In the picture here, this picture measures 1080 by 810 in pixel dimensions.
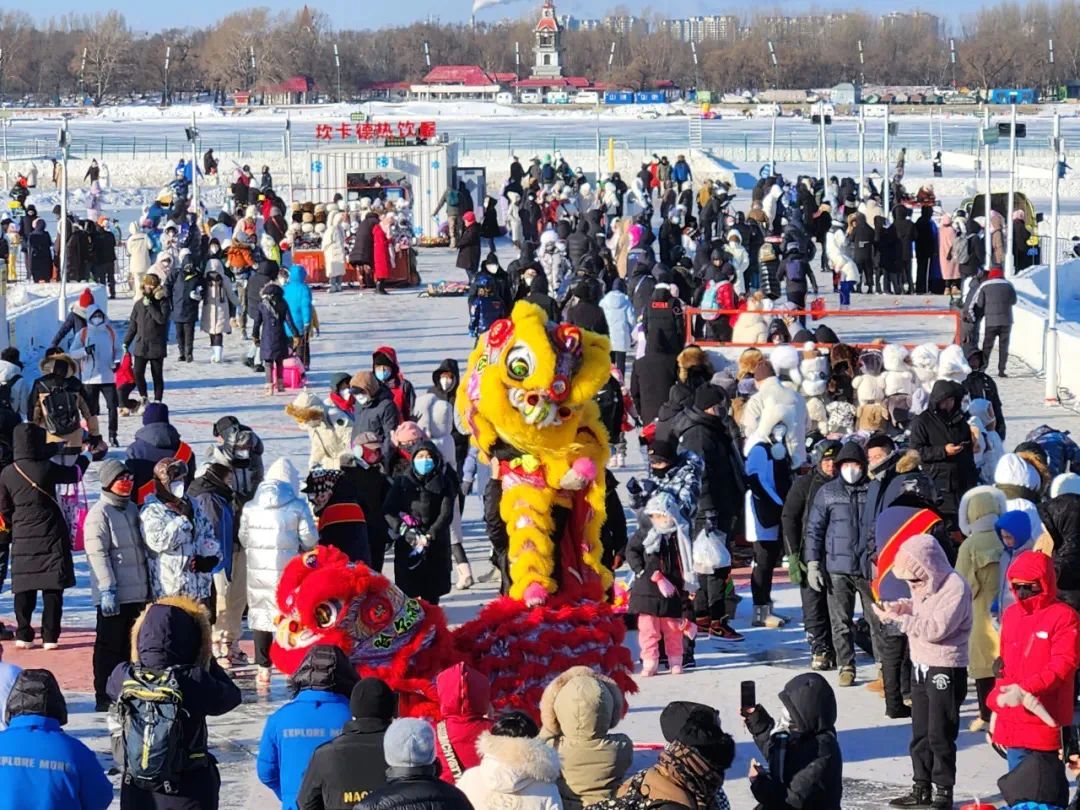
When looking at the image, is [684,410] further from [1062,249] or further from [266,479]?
[1062,249]

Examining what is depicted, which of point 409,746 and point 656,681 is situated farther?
point 656,681

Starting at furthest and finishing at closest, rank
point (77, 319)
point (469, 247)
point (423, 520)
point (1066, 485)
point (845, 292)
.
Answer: point (469, 247) < point (845, 292) < point (77, 319) < point (423, 520) < point (1066, 485)

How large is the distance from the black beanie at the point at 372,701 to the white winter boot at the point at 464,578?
5.80 metres

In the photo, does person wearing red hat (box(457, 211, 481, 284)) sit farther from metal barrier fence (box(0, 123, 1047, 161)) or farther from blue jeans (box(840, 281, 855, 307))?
metal barrier fence (box(0, 123, 1047, 161))

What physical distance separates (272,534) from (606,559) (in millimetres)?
1535

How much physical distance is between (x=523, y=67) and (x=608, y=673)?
145274mm

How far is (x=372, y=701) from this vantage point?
552 centimetres

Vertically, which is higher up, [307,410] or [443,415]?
[307,410]

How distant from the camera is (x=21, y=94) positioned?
12619cm

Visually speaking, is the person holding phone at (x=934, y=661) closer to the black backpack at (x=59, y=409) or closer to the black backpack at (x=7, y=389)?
the black backpack at (x=59, y=409)

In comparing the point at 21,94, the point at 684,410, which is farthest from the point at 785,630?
the point at 21,94

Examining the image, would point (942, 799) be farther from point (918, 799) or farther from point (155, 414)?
point (155, 414)

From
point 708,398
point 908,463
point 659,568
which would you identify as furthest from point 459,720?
point 708,398

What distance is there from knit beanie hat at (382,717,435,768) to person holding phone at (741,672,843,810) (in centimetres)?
124
